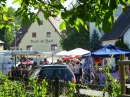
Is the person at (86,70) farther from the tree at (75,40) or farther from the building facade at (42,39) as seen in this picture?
the building facade at (42,39)

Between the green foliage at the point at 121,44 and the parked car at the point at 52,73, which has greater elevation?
the green foliage at the point at 121,44

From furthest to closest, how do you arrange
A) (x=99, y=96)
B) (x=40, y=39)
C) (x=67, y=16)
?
(x=40, y=39)
(x=99, y=96)
(x=67, y=16)

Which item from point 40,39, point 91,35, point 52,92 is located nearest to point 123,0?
point 52,92

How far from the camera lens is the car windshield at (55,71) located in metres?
17.8

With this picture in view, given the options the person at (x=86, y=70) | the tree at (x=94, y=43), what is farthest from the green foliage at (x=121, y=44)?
the person at (x=86, y=70)

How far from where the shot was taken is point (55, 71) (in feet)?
59.9

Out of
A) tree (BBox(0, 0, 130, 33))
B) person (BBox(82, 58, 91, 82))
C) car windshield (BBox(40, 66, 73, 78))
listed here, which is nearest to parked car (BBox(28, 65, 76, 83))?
car windshield (BBox(40, 66, 73, 78))

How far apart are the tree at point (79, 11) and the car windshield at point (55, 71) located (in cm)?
1252

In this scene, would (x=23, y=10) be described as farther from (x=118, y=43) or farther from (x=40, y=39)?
(x=40, y=39)

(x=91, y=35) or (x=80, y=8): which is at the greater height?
(x=91, y=35)

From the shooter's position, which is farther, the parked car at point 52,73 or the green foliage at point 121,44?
the green foliage at point 121,44

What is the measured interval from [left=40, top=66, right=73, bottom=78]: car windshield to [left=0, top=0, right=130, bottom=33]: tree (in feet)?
41.1

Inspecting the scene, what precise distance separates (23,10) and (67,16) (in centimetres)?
106

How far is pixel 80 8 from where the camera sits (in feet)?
12.7
